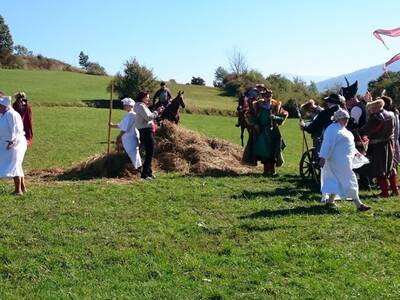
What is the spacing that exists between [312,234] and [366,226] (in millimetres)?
1046

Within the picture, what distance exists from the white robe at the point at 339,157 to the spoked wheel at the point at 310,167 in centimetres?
279

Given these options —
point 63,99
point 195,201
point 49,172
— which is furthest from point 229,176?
point 63,99

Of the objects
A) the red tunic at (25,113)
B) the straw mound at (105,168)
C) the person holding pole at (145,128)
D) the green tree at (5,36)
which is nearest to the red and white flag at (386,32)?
the person holding pole at (145,128)

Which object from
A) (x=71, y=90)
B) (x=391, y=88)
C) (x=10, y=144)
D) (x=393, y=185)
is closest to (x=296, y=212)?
(x=393, y=185)

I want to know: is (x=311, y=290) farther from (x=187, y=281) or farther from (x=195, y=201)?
(x=195, y=201)

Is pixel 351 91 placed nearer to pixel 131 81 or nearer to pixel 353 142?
pixel 353 142

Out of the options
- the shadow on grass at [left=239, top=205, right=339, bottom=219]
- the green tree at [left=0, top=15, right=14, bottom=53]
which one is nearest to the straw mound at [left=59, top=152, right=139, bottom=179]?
the shadow on grass at [left=239, top=205, right=339, bottom=219]

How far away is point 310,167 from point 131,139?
4.05 meters

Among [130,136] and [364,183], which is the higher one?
[130,136]

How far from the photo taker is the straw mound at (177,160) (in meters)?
13.6

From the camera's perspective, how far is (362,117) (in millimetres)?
11547

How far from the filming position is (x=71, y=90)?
6166cm

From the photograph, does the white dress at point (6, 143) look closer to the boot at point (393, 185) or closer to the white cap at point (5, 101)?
the white cap at point (5, 101)

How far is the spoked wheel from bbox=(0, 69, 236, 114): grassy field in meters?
37.3
